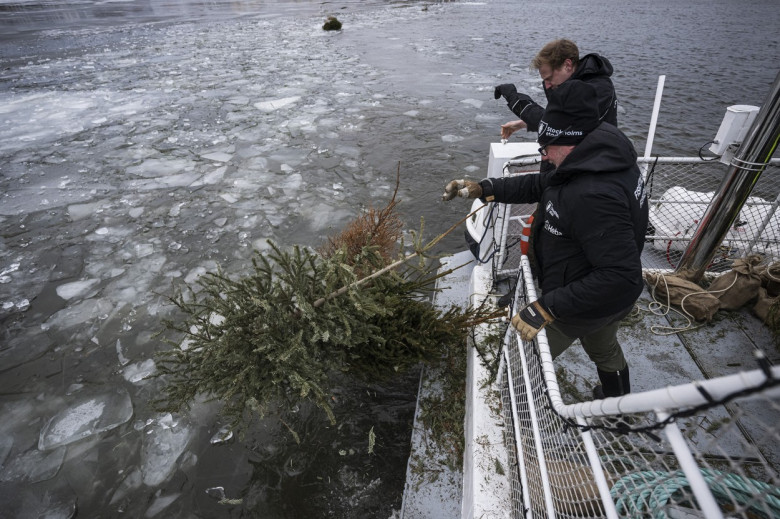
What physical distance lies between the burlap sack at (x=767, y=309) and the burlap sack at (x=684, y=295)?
1.02 ft

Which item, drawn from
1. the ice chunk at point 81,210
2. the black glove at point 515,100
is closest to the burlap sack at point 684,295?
the black glove at point 515,100

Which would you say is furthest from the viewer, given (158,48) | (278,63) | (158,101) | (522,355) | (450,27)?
(450,27)

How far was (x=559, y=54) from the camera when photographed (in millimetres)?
2842

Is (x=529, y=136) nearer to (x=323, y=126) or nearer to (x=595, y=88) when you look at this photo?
(x=323, y=126)

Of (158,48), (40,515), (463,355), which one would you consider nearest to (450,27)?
(158,48)

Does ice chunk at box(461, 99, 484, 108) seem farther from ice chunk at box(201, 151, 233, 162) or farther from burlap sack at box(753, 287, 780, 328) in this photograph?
burlap sack at box(753, 287, 780, 328)

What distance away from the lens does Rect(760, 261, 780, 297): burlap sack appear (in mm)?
3338

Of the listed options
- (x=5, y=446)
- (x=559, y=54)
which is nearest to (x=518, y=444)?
(x=559, y=54)

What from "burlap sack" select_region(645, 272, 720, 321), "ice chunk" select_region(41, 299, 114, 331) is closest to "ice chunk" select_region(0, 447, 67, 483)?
"ice chunk" select_region(41, 299, 114, 331)

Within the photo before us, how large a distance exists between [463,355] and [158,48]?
18.9 m

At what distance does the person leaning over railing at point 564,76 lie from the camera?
219 cm

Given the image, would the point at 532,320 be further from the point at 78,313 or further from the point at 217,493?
the point at 78,313

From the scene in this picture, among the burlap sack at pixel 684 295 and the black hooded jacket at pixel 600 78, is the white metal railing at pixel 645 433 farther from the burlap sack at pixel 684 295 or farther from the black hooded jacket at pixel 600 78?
the black hooded jacket at pixel 600 78

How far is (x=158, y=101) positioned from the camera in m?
10.5
